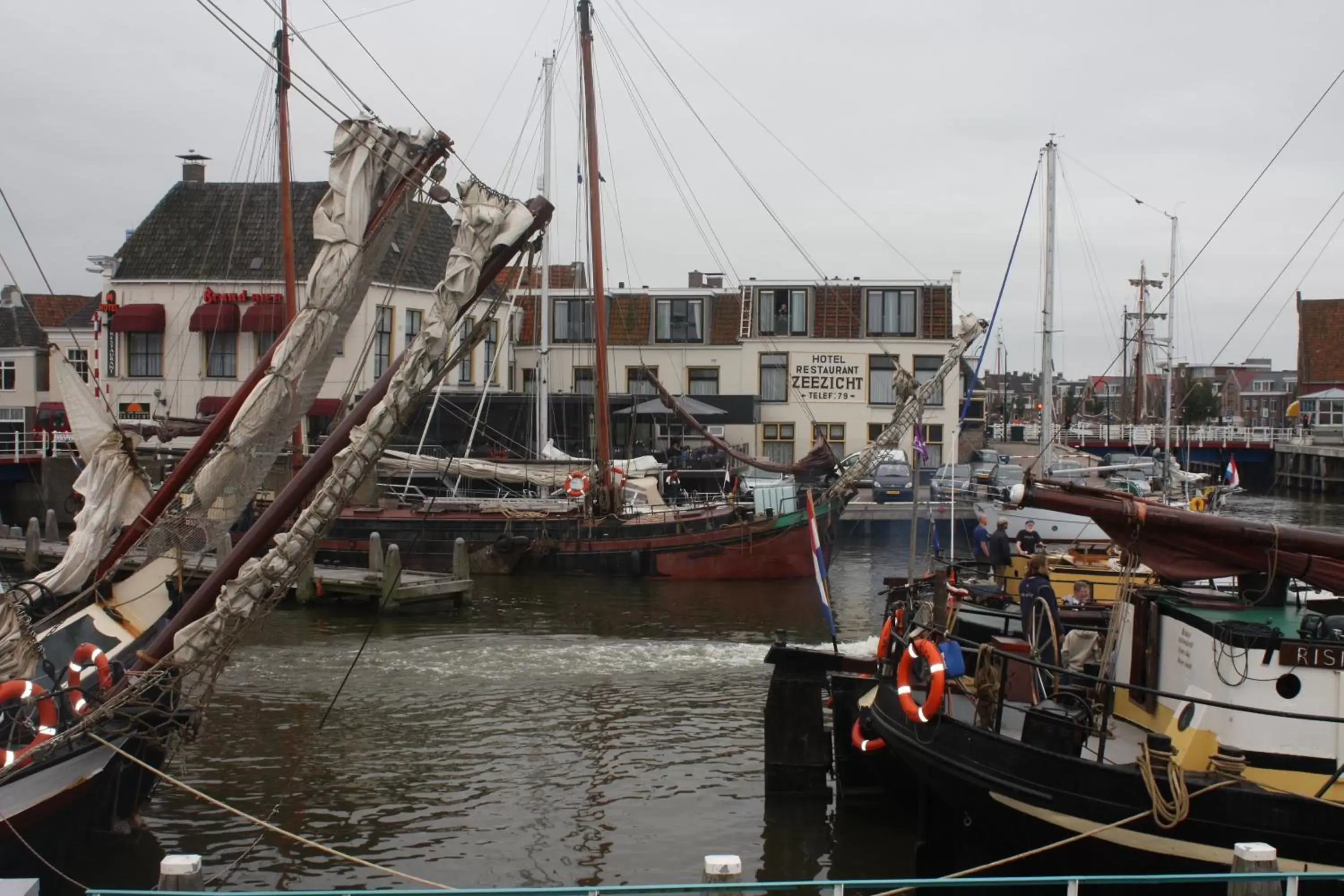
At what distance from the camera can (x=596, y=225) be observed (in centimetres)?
3378

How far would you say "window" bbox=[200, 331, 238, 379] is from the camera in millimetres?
47219

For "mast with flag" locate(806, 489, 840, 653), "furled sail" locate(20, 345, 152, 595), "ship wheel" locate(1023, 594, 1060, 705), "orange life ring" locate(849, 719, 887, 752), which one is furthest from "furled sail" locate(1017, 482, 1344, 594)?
"furled sail" locate(20, 345, 152, 595)

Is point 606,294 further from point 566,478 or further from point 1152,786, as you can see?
point 1152,786

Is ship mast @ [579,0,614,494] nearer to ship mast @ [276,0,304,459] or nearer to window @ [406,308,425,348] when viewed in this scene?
ship mast @ [276,0,304,459]

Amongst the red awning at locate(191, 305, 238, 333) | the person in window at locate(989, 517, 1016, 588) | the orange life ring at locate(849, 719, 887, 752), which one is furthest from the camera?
the red awning at locate(191, 305, 238, 333)

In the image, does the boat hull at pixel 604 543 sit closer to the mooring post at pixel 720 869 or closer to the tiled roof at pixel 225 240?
the tiled roof at pixel 225 240

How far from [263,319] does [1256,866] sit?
4266 cm

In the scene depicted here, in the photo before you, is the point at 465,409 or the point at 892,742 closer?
the point at 892,742

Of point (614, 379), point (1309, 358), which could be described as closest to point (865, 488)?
point (614, 379)

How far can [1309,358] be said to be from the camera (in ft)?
270

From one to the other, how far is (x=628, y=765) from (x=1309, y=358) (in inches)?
3139

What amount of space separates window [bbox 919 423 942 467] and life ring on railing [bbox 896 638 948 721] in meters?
38.6

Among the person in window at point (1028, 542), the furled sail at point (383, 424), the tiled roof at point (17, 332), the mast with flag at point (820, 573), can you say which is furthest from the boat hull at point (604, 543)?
the tiled roof at point (17, 332)

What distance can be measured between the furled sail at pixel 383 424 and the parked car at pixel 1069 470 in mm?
30653
